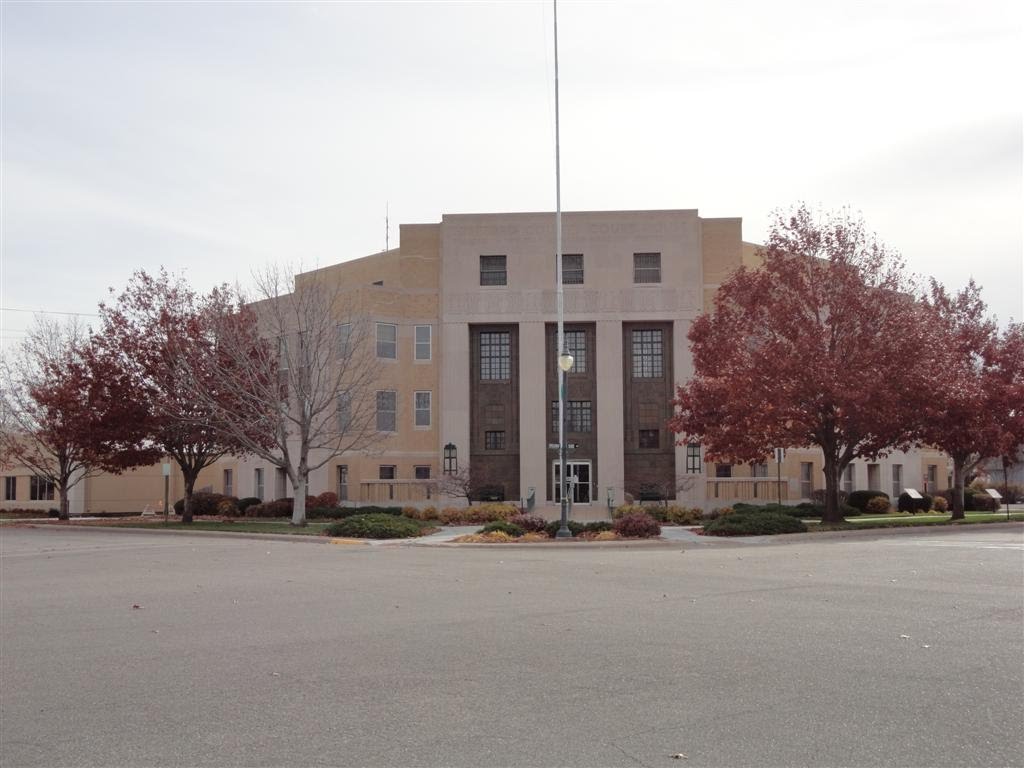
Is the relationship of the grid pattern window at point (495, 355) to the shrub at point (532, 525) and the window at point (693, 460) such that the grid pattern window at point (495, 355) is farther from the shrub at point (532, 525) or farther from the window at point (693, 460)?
the shrub at point (532, 525)

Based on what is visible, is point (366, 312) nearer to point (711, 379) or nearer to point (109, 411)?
point (109, 411)

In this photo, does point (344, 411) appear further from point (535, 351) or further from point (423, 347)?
point (535, 351)

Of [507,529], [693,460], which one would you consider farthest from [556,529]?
[693,460]

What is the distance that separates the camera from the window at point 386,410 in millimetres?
46312

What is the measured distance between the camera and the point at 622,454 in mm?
46156

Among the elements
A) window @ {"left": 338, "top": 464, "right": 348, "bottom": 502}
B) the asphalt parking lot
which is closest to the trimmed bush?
window @ {"left": 338, "top": 464, "right": 348, "bottom": 502}

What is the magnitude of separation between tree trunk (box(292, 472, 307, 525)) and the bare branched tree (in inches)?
1.4

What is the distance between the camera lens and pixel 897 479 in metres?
49.1

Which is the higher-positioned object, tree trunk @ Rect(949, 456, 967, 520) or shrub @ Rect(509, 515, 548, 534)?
tree trunk @ Rect(949, 456, 967, 520)

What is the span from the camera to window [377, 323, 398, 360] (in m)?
46.8

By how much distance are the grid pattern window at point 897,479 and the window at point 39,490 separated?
161ft

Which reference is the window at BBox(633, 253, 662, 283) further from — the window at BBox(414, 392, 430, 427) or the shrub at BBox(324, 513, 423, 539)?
the shrub at BBox(324, 513, 423, 539)

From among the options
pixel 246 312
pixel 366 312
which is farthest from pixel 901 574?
pixel 366 312

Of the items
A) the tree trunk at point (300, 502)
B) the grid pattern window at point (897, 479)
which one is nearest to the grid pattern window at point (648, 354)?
the grid pattern window at point (897, 479)
